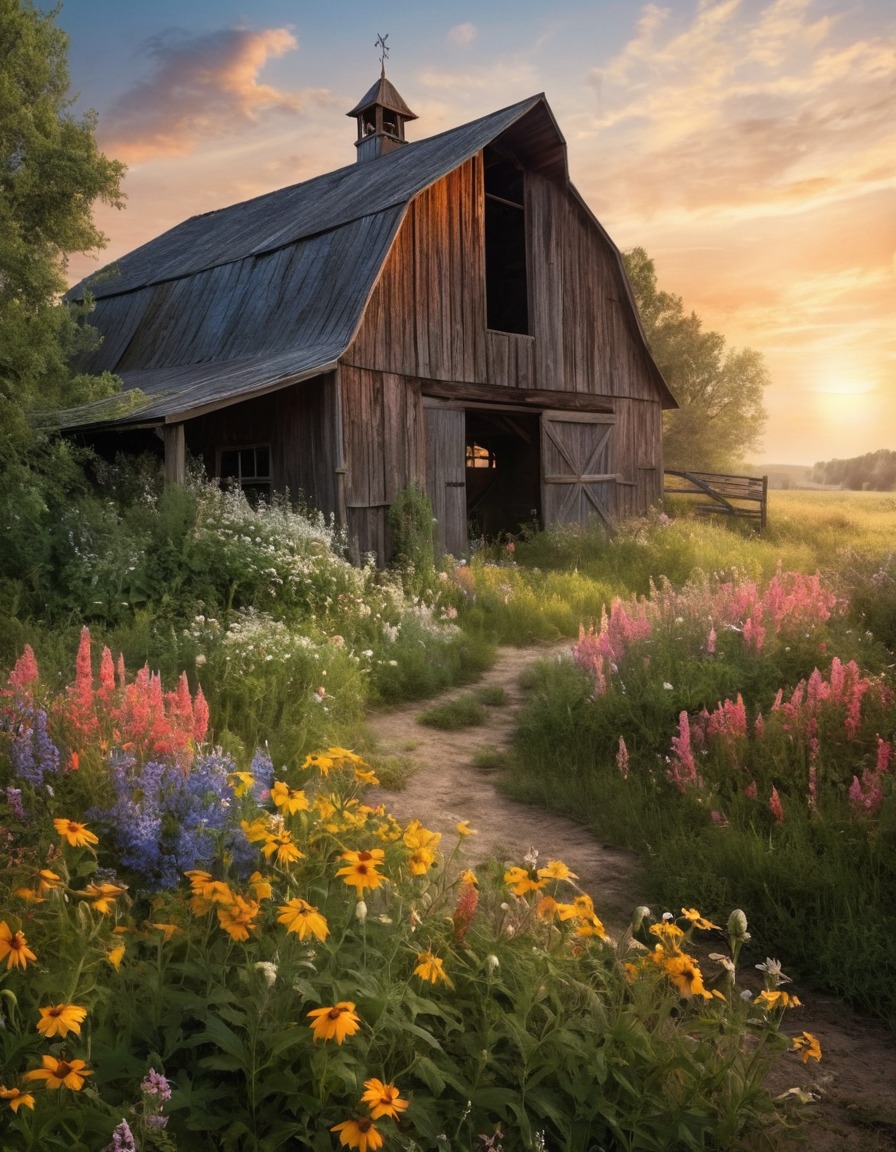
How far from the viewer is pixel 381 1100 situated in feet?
6.43

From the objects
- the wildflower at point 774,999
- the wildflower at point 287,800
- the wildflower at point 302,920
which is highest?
the wildflower at point 287,800

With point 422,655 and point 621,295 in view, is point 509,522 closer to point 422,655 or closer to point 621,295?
point 621,295

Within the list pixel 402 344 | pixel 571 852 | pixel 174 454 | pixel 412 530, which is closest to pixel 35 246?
pixel 174 454

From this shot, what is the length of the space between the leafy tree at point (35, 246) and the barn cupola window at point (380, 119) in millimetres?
11285

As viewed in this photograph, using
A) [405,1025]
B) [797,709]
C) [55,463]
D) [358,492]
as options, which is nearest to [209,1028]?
[405,1025]

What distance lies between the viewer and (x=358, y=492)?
13.1 m

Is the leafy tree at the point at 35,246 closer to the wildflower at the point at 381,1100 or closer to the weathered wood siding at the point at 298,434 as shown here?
the weathered wood siding at the point at 298,434

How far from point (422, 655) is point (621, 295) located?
37.1 feet

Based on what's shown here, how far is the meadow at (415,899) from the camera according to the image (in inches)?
87.8

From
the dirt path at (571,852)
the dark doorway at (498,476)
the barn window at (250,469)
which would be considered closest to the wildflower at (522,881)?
the dirt path at (571,852)

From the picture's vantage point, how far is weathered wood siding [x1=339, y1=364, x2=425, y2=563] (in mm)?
13023

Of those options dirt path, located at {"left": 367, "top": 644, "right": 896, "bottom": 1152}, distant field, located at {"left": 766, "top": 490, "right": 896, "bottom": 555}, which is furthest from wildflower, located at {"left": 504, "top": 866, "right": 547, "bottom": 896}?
distant field, located at {"left": 766, "top": 490, "right": 896, "bottom": 555}

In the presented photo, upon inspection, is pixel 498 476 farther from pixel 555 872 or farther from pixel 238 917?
pixel 238 917

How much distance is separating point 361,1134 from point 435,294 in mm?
13471
